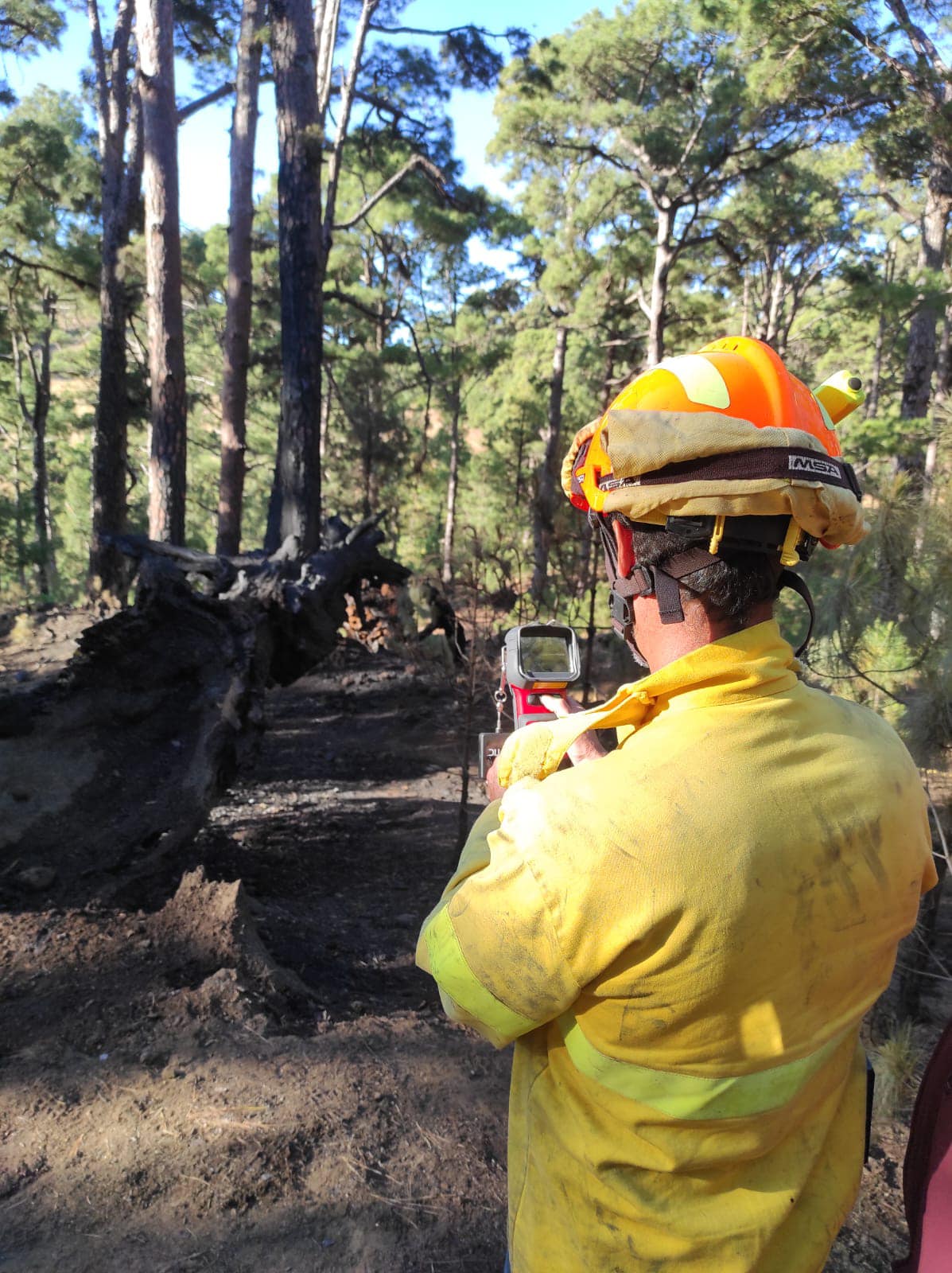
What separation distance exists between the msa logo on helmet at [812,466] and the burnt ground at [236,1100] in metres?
2.45

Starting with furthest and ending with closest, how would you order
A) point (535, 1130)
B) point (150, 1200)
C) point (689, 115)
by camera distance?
point (689, 115) < point (150, 1200) < point (535, 1130)

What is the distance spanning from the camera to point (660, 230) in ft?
41.9

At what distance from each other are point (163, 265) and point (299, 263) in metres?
2.26

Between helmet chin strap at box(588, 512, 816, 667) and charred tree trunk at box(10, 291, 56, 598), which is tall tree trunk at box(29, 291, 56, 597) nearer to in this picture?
charred tree trunk at box(10, 291, 56, 598)

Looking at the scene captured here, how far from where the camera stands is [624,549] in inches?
44.1

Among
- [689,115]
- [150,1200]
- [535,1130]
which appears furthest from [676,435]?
[689,115]

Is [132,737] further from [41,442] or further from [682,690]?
[41,442]

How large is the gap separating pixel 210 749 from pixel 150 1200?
2.59 m

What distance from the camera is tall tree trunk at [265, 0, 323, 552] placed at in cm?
786

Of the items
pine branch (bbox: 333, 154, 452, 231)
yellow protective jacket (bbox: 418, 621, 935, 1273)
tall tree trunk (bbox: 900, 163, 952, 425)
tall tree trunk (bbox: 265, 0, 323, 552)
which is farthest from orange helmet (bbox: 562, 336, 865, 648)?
tall tree trunk (bbox: 900, 163, 952, 425)

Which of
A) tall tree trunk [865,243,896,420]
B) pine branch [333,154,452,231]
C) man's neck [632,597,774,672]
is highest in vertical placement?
tall tree trunk [865,243,896,420]

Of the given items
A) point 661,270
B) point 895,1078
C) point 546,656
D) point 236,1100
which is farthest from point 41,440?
point 895,1078

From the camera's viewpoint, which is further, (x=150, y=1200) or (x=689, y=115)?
(x=689, y=115)

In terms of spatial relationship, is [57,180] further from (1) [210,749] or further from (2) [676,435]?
(2) [676,435]
